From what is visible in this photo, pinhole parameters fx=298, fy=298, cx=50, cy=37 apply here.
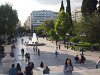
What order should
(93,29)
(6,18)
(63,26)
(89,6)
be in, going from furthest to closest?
(63,26)
(6,18)
(89,6)
(93,29)

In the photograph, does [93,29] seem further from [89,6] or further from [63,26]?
[63,26]

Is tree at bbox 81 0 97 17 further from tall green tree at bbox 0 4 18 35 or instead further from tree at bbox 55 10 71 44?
tall green tree at bbox 0 4 18 35

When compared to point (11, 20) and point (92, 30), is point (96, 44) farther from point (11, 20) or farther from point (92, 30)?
point (11, 20)

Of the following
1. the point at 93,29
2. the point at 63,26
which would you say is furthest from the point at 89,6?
the point at 63,26

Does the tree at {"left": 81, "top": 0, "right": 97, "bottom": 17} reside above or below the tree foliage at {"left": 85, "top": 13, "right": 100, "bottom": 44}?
above

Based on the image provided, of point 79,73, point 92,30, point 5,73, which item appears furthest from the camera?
point 92,30

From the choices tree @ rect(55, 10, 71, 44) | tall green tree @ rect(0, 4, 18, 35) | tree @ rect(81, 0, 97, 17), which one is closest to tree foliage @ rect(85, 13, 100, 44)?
tree @ rect(81, 0, 97, 17)

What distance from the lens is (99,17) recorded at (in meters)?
53.4

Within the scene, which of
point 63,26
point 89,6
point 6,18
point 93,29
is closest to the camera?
point 93,29

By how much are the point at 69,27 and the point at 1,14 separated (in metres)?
17.3

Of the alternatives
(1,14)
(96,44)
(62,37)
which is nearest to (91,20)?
(96,44)

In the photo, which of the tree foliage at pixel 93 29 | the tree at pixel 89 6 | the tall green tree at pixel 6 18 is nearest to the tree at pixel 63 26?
the tall green tree at pixel 6 18

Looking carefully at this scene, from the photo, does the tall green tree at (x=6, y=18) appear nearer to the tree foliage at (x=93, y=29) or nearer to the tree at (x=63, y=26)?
the tree at (x=63, y=26)

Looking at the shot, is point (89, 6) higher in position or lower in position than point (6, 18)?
higher
